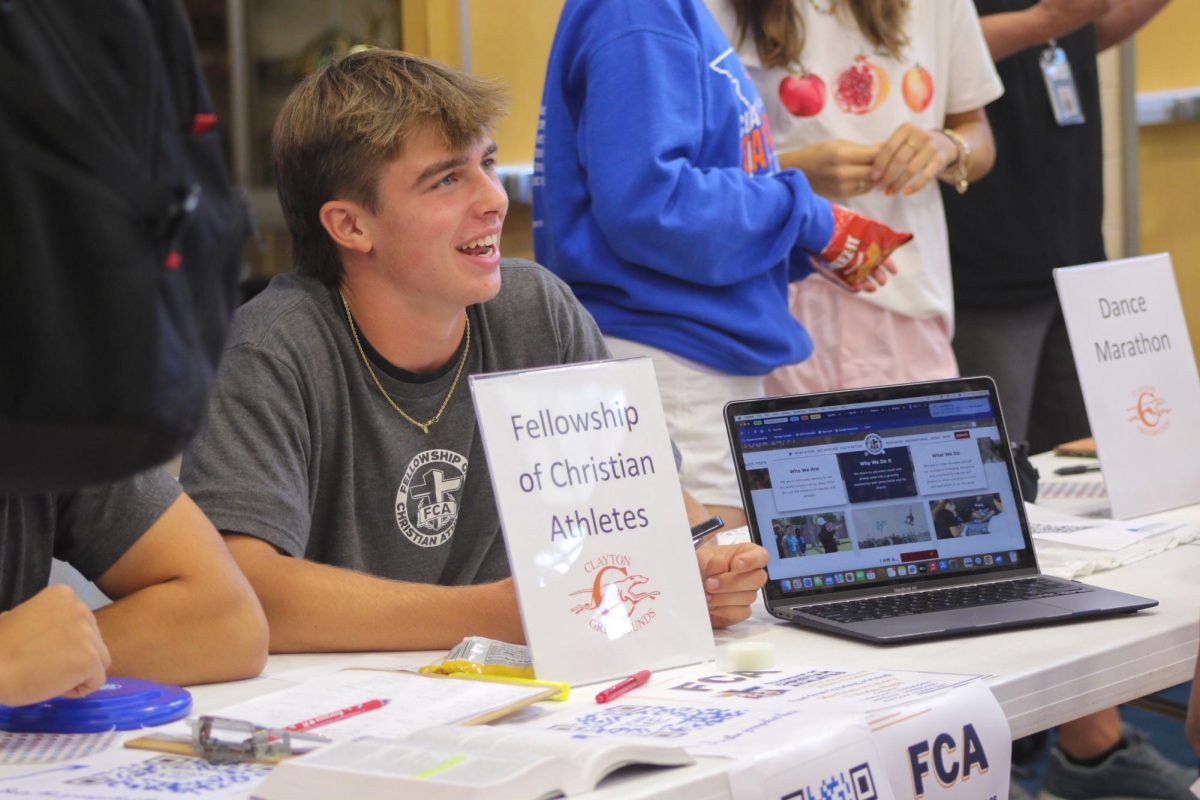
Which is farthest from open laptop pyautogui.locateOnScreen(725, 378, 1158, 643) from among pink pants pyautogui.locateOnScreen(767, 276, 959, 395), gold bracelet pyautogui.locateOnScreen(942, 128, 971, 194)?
gold bracelet pyautogui.locateOnScreen(942, 128, 971, 194)

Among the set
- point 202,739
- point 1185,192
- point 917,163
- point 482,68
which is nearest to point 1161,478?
point 917,163

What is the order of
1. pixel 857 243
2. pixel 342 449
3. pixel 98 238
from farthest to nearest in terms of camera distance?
pixel 857 243, pixel 342 449, pixel 98 238

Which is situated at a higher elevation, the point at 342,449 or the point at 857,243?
the point at 857,243

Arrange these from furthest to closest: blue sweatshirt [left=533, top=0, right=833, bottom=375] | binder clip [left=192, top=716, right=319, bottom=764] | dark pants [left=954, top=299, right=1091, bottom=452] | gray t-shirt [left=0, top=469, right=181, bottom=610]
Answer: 1. dark pants [left=954, top=299, right=1091, bottom=452]
2. blue sweatshirt [left=533, top=0, right=833, bottom=375]
3. gray t-shirt [left=0, top=469, right=181, bottom=610]
4. binder clip [left=192, top=716, right=319, bottom=764]

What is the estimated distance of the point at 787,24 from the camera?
248 centimetres

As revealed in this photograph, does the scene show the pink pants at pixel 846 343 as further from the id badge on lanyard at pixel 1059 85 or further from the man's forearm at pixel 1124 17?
the man's forearm at pixel 1124 17

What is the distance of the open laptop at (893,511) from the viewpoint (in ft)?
5.45

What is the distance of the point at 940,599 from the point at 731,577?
270 millimetres

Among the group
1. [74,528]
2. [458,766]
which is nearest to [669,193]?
[74,528]

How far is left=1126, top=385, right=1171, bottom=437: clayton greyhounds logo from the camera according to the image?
2303 mm

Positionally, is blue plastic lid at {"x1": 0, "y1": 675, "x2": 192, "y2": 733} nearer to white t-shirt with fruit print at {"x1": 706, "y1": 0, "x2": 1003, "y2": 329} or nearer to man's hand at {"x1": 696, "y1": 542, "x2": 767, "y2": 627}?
man's hand at {"x1": 696, "y1": 542, "x2": 767, "y2": 627}

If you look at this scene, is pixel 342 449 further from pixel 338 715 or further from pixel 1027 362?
pixel 1027 362

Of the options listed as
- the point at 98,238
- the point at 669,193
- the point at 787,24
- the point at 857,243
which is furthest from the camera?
the point at 787,24

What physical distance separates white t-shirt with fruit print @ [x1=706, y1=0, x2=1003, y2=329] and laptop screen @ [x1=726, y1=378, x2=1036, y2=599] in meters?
0.85
